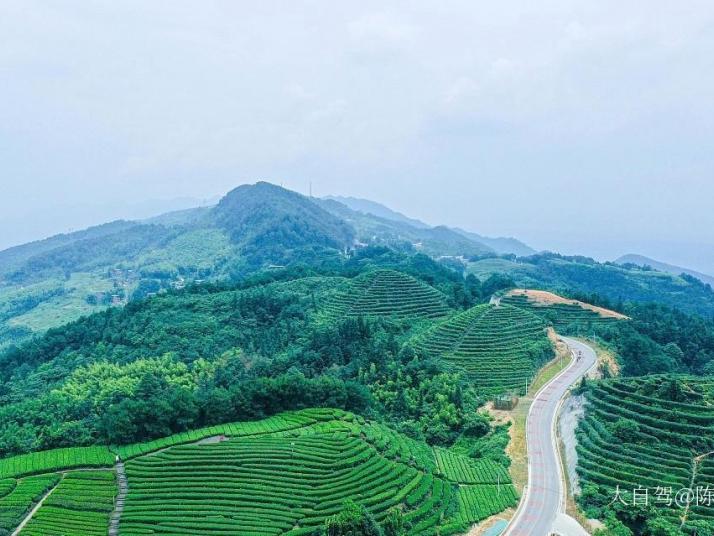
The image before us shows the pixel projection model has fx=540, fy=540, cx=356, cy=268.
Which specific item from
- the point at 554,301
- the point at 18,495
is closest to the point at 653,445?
the point at 18,495

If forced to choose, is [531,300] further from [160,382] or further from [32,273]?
[32,273]

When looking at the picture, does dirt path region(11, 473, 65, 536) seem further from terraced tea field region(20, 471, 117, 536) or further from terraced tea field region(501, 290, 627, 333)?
terraced tea field region(501, 290, 627, 333)

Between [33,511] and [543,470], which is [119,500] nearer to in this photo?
[33,511]

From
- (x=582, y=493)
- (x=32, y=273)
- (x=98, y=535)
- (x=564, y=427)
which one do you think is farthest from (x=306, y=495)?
(x=32, y=273)

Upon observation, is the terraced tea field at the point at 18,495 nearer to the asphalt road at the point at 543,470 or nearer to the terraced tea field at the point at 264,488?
the terraced tea field at the point at 264,488

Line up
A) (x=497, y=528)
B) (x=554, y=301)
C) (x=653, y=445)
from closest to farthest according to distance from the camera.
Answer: (x=497, y=528) < (x=653, y=445) < (x=554, y=301)

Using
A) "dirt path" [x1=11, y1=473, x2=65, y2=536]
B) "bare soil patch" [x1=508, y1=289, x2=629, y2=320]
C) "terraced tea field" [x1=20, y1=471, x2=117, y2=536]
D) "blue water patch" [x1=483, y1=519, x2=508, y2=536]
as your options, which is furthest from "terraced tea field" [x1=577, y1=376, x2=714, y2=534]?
"bare soil patch" [x1=508, y1=289, x2=629, y2=320]

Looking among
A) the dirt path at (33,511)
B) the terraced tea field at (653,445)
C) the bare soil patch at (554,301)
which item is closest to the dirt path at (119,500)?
the dirt path at (33,511)
